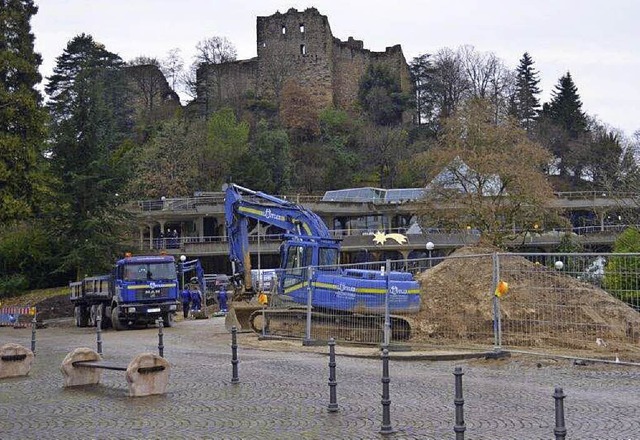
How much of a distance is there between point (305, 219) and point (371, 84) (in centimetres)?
8474

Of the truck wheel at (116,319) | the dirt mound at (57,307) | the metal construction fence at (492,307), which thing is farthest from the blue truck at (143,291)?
the dirt mound at (57,307)

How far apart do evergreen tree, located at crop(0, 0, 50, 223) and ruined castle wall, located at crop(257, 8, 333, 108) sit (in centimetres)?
7279

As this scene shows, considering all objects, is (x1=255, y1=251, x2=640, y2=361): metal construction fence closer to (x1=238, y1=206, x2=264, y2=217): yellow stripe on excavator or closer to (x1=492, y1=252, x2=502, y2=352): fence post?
(x1=492, y1=252, x2=502, y2=352): fence post

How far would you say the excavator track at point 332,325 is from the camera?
22.0 metres

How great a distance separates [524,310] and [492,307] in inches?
44.4

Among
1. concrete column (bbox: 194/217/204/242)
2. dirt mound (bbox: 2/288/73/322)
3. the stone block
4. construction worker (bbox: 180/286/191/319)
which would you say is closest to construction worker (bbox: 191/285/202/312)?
construction worker (bbox: 180/286/191/319)

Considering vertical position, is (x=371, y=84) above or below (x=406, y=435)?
above

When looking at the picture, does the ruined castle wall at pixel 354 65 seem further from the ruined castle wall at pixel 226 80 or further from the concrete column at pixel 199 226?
the concrete column at pixel 199 226

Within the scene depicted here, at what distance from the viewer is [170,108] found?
372 ft

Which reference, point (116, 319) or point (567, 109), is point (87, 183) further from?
point (567, 109)

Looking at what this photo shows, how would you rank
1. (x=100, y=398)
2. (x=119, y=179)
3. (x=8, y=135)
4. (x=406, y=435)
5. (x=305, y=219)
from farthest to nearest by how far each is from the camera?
(x=119, y=179) < (x=8, y=135) < (x=305, y=219) < (x=100, y=398) < (x=406, y=435)

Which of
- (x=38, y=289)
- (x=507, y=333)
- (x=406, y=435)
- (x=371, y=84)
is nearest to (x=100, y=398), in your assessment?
(x=406, y=435)

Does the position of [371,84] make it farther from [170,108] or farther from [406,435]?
[406,435]

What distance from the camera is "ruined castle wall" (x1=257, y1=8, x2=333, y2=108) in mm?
113688
